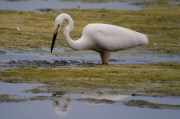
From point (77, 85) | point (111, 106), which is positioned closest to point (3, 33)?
point (77, 85)

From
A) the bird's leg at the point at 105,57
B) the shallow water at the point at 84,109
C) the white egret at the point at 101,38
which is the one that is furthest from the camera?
the bird's leg at the point at 105,57

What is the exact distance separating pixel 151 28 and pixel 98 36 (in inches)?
421

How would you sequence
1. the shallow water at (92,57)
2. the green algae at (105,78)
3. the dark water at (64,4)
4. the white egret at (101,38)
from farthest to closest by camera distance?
the dark water at (64,4) → the shallow water at (92,57) → the white egret at (101,38) → the green algae at (105,78)

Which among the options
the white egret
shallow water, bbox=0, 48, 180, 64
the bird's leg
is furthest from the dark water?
the bird's leg

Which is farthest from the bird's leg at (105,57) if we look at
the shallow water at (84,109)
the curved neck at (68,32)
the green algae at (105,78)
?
the shallow water at (84,109)

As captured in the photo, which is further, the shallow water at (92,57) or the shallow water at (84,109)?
the shallow water at (92,57)

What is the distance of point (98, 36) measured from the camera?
17500mm

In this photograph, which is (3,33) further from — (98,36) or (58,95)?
(58,95)

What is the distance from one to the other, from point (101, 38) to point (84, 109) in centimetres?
491

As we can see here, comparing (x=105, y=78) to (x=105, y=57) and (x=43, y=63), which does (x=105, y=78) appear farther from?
(x=43, y=63)

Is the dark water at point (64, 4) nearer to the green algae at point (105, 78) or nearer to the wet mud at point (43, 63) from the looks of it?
the wet mud at point (43, 63)

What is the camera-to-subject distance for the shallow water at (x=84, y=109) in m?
12.4

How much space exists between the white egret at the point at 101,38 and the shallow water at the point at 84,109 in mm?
3865

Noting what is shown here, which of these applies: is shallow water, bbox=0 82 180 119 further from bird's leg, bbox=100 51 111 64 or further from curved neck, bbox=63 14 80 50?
bird's leg, bbox=100 51 111 64
